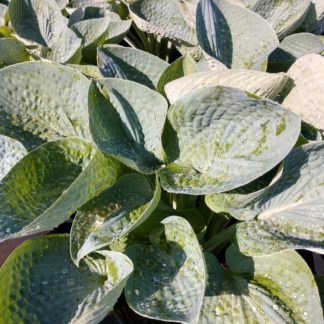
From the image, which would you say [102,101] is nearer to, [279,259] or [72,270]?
[72,270]

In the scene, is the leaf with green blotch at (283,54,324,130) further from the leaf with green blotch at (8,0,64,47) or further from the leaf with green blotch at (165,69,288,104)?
the leaf with green blotch at (8,0,64,47)

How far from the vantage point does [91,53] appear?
1.10 metres

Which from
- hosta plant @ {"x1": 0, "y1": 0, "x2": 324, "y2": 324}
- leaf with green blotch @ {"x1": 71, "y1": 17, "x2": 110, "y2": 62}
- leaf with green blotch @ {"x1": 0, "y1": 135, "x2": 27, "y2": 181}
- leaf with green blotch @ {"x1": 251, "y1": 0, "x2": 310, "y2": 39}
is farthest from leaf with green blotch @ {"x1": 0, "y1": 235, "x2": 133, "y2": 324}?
leaf with green blotch @ {"x1": 251, "y1": 0, "x2": 310, "y2": 39}

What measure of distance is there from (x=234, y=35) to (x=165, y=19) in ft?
0.67

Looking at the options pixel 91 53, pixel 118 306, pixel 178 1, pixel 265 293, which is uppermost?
pixel 178 1

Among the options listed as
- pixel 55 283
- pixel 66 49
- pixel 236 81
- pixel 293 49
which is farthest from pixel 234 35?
pixel 55 283

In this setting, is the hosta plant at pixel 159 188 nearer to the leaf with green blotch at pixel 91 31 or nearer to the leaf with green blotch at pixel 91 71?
the leaf with green blotch at pixel 91 71

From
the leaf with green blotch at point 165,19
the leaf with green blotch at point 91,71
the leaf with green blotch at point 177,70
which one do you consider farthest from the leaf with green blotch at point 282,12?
the leaf with green blotch at point 91,71

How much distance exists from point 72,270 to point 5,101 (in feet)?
1.04

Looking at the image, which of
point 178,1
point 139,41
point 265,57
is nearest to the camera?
point 265,57

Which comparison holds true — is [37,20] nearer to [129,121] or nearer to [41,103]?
[41,103]

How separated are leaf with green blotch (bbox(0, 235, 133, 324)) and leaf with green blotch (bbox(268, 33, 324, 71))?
559 millimetres

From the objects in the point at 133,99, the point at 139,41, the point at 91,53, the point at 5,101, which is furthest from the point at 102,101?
the point at 139,41

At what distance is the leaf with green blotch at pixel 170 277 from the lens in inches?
24.5
